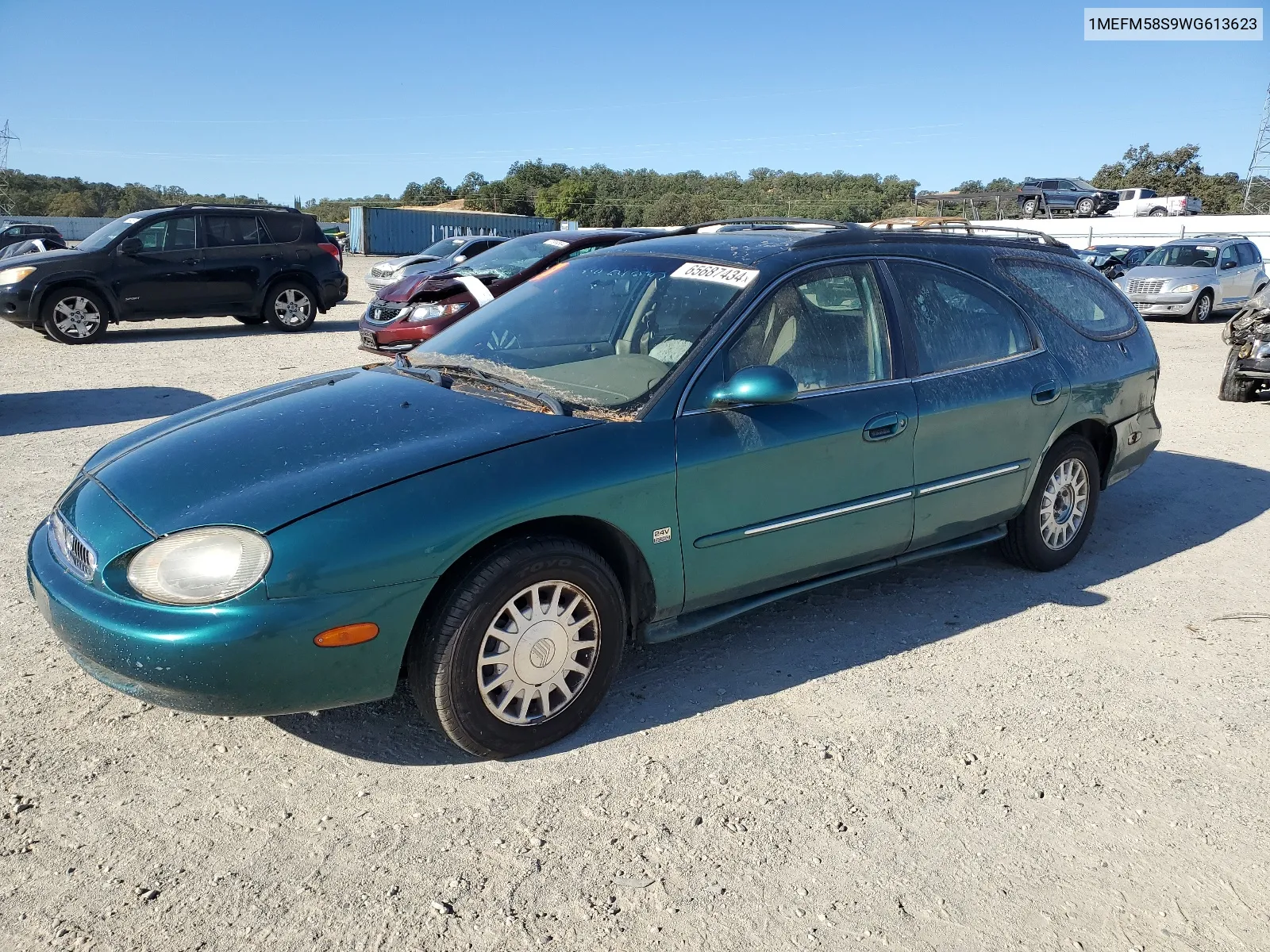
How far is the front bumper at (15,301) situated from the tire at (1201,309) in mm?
20205

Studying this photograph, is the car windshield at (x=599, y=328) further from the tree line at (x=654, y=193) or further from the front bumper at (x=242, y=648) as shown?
the tree line at (x=654, y=193)

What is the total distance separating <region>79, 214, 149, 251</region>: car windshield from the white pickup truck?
4248cm

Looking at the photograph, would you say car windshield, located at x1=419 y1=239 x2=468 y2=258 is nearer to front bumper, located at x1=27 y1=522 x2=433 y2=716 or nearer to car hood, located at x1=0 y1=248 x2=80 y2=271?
car hood, located at x1=0 y1=248 x2=80 y2=271

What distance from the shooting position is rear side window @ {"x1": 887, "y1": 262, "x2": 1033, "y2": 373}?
14.2ft

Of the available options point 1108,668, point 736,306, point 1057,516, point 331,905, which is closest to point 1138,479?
point 1057,516

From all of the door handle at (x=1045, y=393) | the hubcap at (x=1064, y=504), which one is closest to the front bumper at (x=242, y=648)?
the door handle at (x=1045, y=393)

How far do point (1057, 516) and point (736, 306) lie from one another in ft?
7.66

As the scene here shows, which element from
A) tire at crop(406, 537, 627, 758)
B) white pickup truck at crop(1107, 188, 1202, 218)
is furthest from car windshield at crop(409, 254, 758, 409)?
white pickup truck at crop(1107, 188, 1202, 218)

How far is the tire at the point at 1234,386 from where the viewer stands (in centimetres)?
1030

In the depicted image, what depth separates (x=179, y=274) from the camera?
1359 centimetres

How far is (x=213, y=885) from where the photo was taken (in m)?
2.59

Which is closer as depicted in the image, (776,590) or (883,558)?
(776,590)

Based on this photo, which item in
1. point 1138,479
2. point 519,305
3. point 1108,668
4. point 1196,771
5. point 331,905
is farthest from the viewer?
point 1138,479

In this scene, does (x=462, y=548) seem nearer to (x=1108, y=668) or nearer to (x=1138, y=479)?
(x=1108, y=668)
